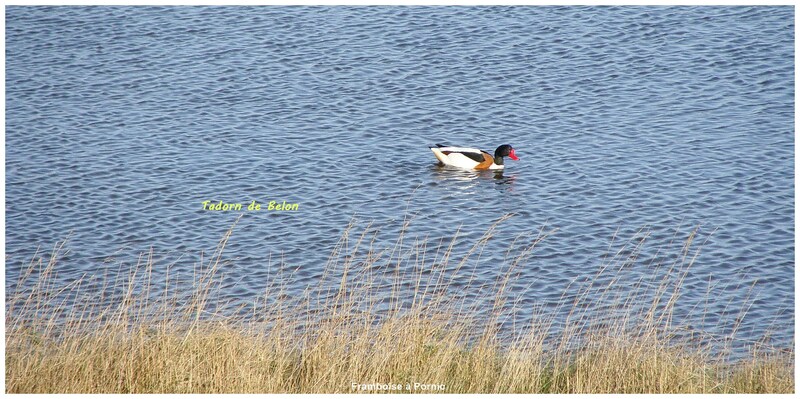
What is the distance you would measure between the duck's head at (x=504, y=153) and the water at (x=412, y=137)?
162 millimetres

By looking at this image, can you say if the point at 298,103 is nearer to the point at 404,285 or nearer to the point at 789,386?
the point at 404,285

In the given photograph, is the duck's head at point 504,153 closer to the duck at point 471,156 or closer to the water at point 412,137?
the duck at point 471,156

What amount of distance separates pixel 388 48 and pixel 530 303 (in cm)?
948

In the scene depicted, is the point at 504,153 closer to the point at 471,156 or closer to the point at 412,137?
the point at 471,156

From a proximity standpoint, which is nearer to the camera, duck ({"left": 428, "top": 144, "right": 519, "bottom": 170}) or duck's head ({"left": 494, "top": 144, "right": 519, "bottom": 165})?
duck ({"left": 428, "top": 144, "right": 519, "bottom": 170})

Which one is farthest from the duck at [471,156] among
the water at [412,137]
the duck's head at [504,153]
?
the water at [412,137]

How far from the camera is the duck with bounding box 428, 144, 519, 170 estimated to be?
16906 millimetres

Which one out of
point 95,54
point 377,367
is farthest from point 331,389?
point 95,54

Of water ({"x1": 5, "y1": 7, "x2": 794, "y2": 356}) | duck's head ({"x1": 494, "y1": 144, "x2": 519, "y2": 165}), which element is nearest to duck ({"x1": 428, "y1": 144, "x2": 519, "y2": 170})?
duck's head ({"x1": 494, "y1": 144, "x2": 519, "y2": 165})

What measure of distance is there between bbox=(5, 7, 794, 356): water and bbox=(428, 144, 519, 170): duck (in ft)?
0.60

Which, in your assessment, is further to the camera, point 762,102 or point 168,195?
point 762,102

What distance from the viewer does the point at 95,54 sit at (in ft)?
65.9

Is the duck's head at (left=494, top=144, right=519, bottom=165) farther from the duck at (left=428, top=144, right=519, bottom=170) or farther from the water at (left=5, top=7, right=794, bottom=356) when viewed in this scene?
the water at (left=5, top=7, right=794, bottom=356)

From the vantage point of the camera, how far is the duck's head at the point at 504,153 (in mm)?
17031
